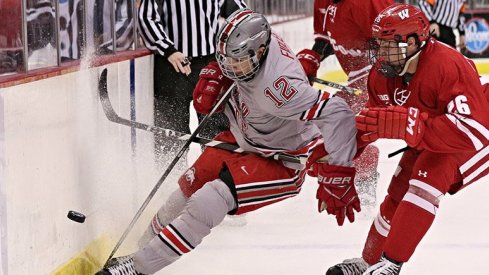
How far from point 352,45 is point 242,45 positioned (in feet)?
4.20

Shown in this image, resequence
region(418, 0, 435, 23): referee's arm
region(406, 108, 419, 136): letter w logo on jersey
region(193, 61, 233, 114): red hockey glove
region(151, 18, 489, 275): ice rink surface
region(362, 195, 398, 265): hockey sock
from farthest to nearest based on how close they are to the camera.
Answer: region(418, 0, 435, 23): referee's arm, region(151, 18, 489, 275): ice rink surface, region(193, 61, 233, 114): red hockey glove, region(362, 195, 398, 265): hockey sock, region(406, 108, 419, 136): letter w logo on jersey

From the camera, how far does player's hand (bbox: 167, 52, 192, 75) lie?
3.85m

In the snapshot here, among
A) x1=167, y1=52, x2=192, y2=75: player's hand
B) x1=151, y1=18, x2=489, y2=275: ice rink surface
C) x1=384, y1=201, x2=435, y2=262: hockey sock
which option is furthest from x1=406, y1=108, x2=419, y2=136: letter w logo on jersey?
x1=167, y1=52, x2=192, y2=75: player's hand

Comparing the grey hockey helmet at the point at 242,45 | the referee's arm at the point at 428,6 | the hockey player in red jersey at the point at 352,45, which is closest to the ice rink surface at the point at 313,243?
the hockey player in red jersey at the point at 352,45

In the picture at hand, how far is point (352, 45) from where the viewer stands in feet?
13.2

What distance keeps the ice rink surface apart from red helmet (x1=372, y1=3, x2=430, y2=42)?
93cm

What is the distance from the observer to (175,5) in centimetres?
398

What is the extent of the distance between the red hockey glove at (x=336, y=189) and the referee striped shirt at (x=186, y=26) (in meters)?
1.23

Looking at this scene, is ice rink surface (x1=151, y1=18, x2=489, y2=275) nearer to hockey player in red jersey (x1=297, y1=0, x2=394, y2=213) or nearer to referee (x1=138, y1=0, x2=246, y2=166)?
hockey player in red jersey (x1=297, y1=0, x2=394, y2=213)

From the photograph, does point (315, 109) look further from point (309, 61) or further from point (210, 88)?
point (309, 61)

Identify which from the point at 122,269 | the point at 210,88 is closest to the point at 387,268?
the point at 122,269

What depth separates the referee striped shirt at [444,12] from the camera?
852 cm

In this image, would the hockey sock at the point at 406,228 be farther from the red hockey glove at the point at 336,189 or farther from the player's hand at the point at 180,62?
the player's hand at the point at 180,62

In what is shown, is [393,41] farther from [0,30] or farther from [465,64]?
[0,30]
